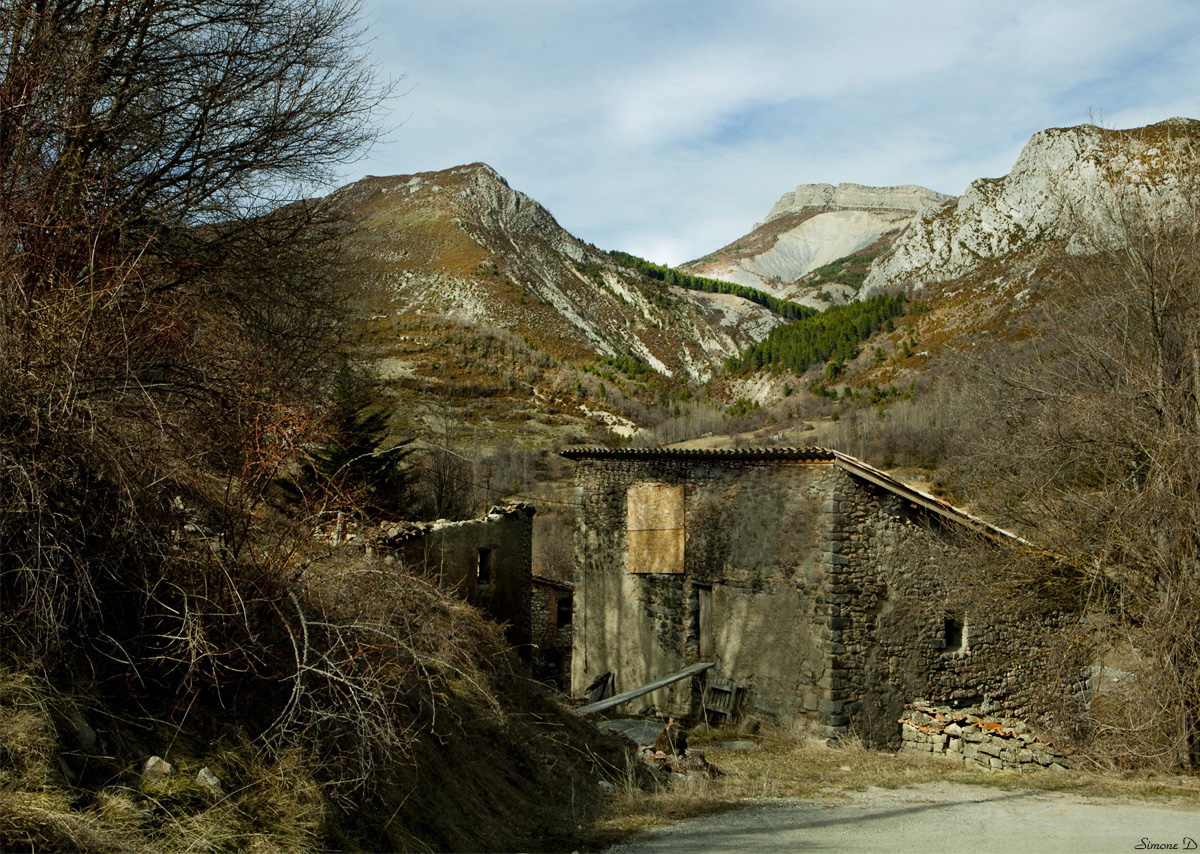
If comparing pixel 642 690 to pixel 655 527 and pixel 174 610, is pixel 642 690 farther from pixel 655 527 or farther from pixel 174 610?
pixel 174 610

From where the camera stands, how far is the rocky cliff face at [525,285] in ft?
282

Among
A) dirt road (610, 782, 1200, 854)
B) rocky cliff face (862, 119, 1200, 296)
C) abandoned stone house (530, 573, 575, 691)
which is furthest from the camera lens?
rocky cliff face (862, 119, 1200, 296)

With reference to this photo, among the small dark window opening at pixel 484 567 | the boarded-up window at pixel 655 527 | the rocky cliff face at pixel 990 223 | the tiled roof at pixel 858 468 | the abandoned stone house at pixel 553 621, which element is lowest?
the abandoned stone house at pixel 553 621

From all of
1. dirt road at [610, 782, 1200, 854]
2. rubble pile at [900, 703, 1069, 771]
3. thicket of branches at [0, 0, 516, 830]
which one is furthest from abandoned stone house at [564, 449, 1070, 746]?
thicket of branches at [0, 0, 516, 830]

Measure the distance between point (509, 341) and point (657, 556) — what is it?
64.0 meters

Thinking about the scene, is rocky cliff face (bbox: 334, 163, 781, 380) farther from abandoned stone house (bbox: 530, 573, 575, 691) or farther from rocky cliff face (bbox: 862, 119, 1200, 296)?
abandoned stone house (bbox: 530, 573, 575, 691)

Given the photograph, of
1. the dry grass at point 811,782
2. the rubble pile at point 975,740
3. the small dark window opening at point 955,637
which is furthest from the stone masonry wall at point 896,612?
the dry grass at point 811,782

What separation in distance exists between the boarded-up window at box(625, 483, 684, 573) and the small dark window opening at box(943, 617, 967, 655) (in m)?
4.82

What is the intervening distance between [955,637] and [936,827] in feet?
27.8

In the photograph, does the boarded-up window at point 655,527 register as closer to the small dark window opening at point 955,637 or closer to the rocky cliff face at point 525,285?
the small dark window opening at point 955,637

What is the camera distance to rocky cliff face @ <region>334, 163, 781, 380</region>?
8594 cm

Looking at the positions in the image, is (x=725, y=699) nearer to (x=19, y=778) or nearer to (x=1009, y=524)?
(x=1009, y=524)

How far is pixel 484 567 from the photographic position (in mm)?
15984

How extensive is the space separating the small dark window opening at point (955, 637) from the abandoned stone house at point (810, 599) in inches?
0.9
